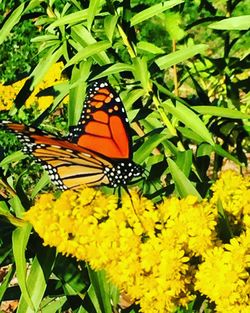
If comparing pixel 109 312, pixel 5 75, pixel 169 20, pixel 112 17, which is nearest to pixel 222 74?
pixel 169 20

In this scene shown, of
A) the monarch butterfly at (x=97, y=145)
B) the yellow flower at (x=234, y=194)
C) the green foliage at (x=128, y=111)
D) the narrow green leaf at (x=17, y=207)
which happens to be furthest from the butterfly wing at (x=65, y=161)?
the yellow flower at (x=234, y=194)

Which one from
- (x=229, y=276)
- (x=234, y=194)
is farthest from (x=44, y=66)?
(x=229, y=276)

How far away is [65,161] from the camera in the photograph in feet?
10.9

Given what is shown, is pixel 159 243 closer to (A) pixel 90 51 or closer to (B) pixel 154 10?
(A) pixel 90 51

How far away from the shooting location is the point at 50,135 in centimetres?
296

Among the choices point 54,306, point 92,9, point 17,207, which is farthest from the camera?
point 54,306

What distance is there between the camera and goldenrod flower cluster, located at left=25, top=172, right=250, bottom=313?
7.44ft

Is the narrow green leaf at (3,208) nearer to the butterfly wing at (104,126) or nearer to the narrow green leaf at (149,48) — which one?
the butterfly wing at (104,126)

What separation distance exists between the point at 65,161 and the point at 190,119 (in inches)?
23.0

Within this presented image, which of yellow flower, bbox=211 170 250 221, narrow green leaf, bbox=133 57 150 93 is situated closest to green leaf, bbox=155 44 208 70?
narrow green leaf, bbox=133 57 150 93

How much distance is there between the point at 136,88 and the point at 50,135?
0.63 metres

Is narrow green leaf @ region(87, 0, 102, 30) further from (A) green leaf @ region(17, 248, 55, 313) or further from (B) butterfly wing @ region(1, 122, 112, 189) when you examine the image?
(A) green leaf @ region(17, 248, 55, 313)

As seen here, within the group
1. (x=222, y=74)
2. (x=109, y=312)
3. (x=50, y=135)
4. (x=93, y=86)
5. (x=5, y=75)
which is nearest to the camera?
(x=109, y=312)

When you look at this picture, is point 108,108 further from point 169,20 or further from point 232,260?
point 232,260
